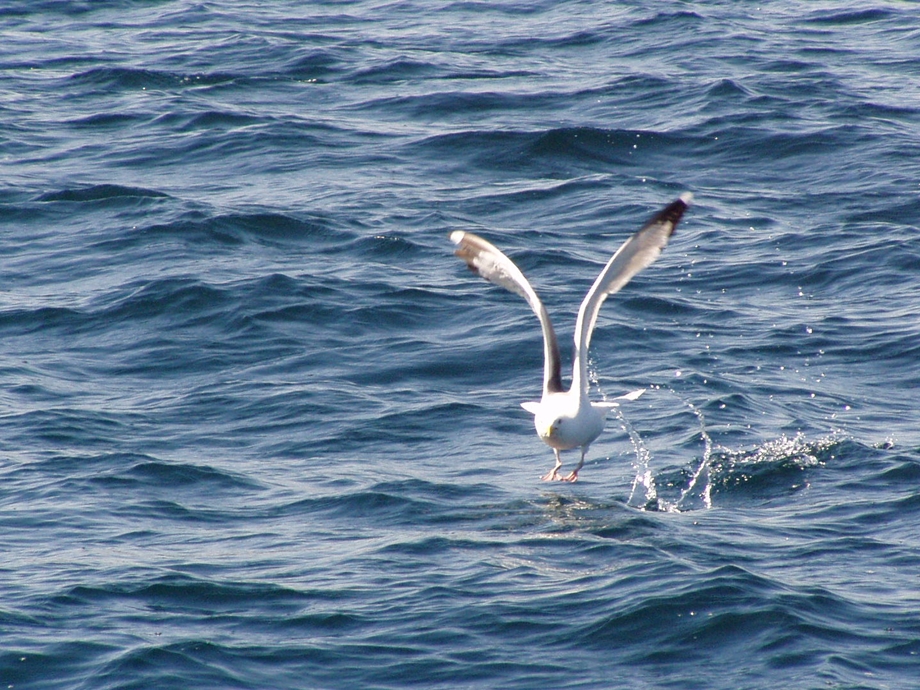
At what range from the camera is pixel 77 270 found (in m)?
18.1

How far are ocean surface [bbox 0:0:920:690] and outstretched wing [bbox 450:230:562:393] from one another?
98cm

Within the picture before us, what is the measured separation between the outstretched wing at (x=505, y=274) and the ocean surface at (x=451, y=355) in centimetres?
98

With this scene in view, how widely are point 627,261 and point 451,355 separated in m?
4.25

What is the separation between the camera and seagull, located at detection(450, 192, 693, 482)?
1174cm

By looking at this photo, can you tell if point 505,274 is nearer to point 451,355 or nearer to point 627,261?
point 627,261

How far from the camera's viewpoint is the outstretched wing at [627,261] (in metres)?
11.6

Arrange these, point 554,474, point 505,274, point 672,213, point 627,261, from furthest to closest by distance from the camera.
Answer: point 505,274, point 554,474, point 627,261, point 672,213

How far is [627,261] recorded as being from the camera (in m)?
11.9

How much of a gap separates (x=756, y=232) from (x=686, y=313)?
8.31 ft

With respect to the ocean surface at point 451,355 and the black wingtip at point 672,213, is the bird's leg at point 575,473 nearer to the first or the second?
the ocean surface at point 451,355

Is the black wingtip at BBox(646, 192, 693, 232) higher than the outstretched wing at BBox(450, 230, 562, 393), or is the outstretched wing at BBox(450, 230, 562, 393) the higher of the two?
the black wingtip at BBox(646, 192, 693, 232)

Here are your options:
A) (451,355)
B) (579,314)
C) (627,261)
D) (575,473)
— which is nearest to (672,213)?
(627,261)

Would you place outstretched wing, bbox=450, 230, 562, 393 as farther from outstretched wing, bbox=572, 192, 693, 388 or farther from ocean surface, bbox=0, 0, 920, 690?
ocean surface, bbox=0, 0, 920, 690

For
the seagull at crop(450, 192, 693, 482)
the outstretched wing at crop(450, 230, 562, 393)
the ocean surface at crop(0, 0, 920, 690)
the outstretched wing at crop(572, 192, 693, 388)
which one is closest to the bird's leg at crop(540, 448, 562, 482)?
the seagull at crop(450, 192, 693, 482)
